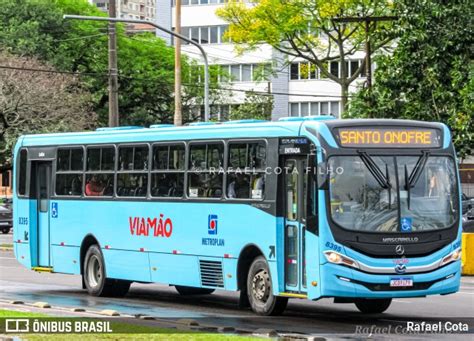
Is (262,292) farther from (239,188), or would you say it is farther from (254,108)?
(254,108)

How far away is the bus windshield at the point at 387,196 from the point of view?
17.5m

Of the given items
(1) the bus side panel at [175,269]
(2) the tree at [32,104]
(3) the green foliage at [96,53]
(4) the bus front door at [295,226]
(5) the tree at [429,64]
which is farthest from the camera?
(3) the green foliage at [96,53]

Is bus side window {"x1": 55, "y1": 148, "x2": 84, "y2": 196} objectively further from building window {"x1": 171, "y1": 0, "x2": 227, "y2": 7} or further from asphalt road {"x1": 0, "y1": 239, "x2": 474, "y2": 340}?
building window {"x1": 171, "y1": 0, "x2": 227, "y2": 7}

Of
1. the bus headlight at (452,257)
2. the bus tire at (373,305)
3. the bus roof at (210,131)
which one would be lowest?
the bus tire at (373,305)

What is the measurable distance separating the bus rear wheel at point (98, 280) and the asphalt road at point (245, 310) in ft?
0.87

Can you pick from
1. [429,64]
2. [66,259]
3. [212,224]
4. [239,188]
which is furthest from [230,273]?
[429,64]

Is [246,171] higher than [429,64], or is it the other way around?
[429,64]

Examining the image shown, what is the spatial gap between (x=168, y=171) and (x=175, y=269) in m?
1.67

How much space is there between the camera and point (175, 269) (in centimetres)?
2122

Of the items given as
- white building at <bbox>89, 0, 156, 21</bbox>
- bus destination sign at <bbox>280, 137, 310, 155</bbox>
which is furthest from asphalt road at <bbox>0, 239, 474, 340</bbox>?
white building at <bbox>89, 0, 156, 21</bbox>

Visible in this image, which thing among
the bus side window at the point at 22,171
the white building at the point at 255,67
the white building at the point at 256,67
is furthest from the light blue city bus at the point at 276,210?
the white building at the point at 255,67

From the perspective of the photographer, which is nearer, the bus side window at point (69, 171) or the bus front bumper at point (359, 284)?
the bus front bumper at point (359, 284)

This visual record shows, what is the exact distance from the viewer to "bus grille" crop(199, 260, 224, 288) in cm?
1995

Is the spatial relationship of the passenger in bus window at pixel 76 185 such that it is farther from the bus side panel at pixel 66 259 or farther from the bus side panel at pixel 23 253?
the bus side panel at pixel 23 253
